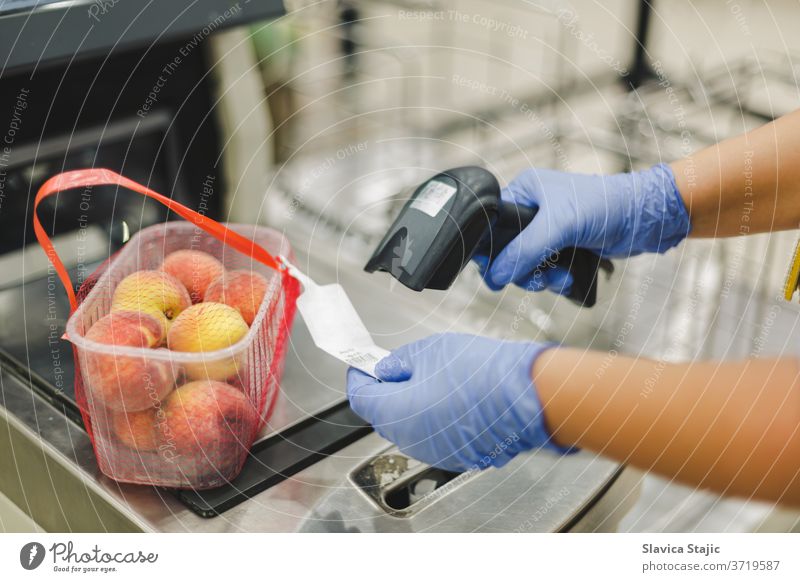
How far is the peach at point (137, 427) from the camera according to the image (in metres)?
0.52

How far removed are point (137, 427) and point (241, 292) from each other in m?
0.12

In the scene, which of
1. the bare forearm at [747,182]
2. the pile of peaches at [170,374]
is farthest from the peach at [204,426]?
the bare forearm at [747,182]

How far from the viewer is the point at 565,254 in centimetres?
74

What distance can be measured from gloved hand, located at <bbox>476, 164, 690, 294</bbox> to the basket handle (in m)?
0.22

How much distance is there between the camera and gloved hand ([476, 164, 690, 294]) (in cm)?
71

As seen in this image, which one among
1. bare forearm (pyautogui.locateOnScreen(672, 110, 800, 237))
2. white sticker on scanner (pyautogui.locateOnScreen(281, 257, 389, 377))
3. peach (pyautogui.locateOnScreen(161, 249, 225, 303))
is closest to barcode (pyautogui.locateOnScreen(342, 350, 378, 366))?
white sticker on scanner (pyautogui.locateOnScreen(281, 257, 389, 377))

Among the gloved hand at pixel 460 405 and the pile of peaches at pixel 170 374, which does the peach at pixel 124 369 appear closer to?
the pile of peaches at pixel 170 374

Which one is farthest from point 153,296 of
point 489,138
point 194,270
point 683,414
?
point 489,138

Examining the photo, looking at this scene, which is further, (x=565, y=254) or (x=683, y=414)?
(x=565, y=254)

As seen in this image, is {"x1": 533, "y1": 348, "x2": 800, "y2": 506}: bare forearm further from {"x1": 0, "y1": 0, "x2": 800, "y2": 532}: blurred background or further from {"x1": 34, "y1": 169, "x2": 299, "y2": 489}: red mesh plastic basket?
{"x1": 34, "y1": 169, "x2": 299, "y2": 489}: red mesh plastic basket

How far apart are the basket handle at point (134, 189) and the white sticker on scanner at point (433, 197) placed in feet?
0.41

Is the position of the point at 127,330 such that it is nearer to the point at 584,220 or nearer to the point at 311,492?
the point at 311,492

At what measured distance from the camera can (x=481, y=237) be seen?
631mm

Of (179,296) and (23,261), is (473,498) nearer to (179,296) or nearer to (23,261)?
(179,296)
